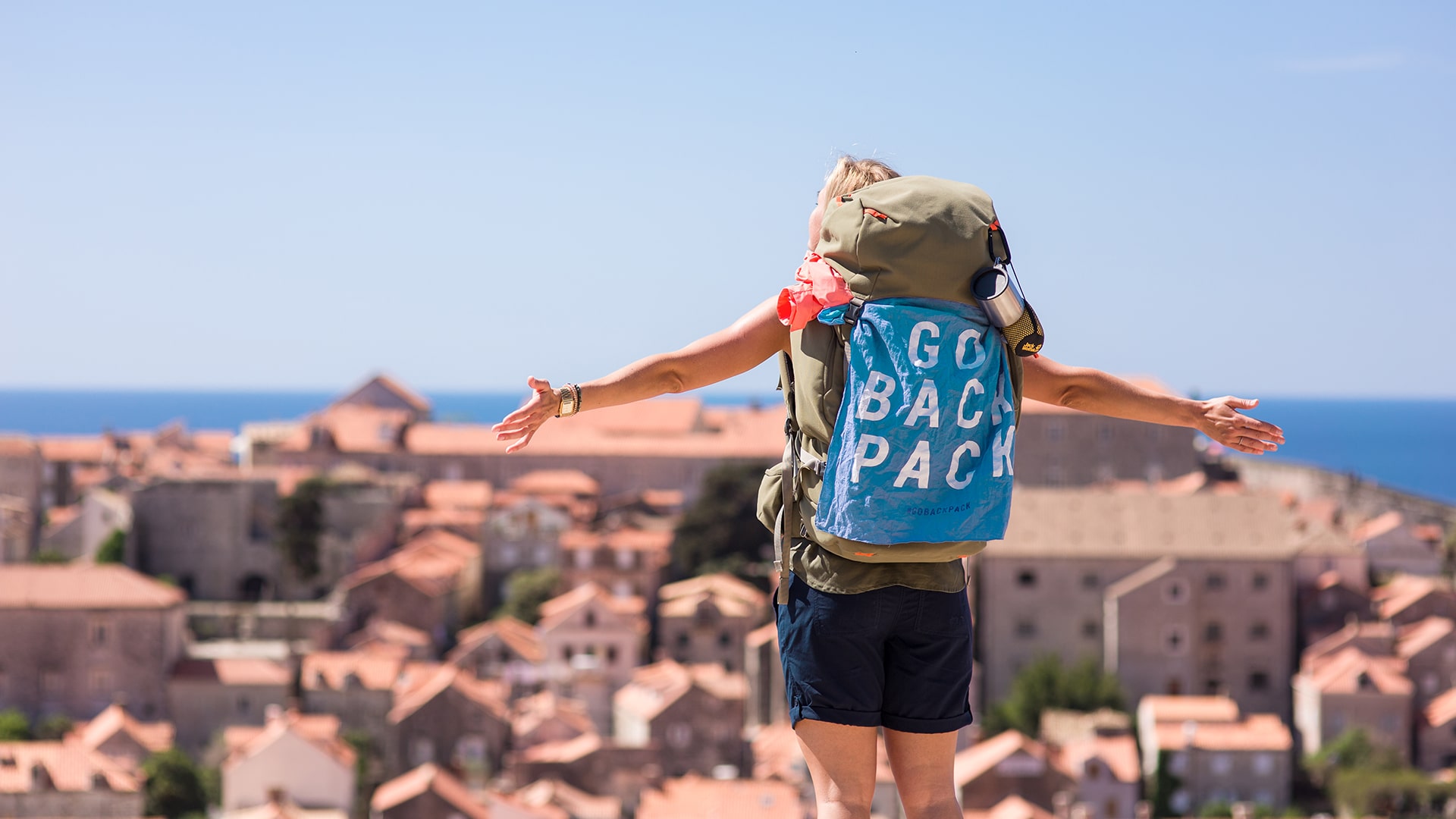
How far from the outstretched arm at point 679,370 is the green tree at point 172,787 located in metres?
31.3

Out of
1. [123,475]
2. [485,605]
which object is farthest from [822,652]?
[123,475]

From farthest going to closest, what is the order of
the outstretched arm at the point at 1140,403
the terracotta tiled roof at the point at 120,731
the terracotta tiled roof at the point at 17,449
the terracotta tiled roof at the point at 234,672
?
the terracotta tiled roof at the point at 17,449
the terracotta tiled roof at the point at 234,672
the terracotta tiled roof at the point at 120,731
the outstretched arm at the point at 1140,403

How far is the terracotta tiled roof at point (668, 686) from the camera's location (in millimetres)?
34562

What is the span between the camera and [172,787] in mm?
33188

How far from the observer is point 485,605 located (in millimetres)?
47000

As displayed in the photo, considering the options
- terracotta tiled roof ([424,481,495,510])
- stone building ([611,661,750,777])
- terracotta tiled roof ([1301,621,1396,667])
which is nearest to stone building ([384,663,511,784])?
stone building ([611,661,750,777])

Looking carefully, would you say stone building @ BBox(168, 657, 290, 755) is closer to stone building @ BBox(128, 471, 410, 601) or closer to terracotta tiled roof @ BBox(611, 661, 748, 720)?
terracotta tiled roof @ BBox(611, 661, 748, 720)

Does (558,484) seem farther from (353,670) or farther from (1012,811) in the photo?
(1012,811)

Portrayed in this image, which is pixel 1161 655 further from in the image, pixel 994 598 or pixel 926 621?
pixel 926 621

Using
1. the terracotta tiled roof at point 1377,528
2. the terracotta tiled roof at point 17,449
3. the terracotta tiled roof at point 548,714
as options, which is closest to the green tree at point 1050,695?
the terracotta tiled roof at point 548,714

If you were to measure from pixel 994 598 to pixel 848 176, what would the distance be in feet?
110

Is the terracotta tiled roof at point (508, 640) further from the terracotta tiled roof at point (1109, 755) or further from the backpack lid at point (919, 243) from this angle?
the backpack lid at point (919, 243)

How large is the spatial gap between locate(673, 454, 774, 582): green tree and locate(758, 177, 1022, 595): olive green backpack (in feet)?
136

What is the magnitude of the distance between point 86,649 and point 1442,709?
91.2 ft
